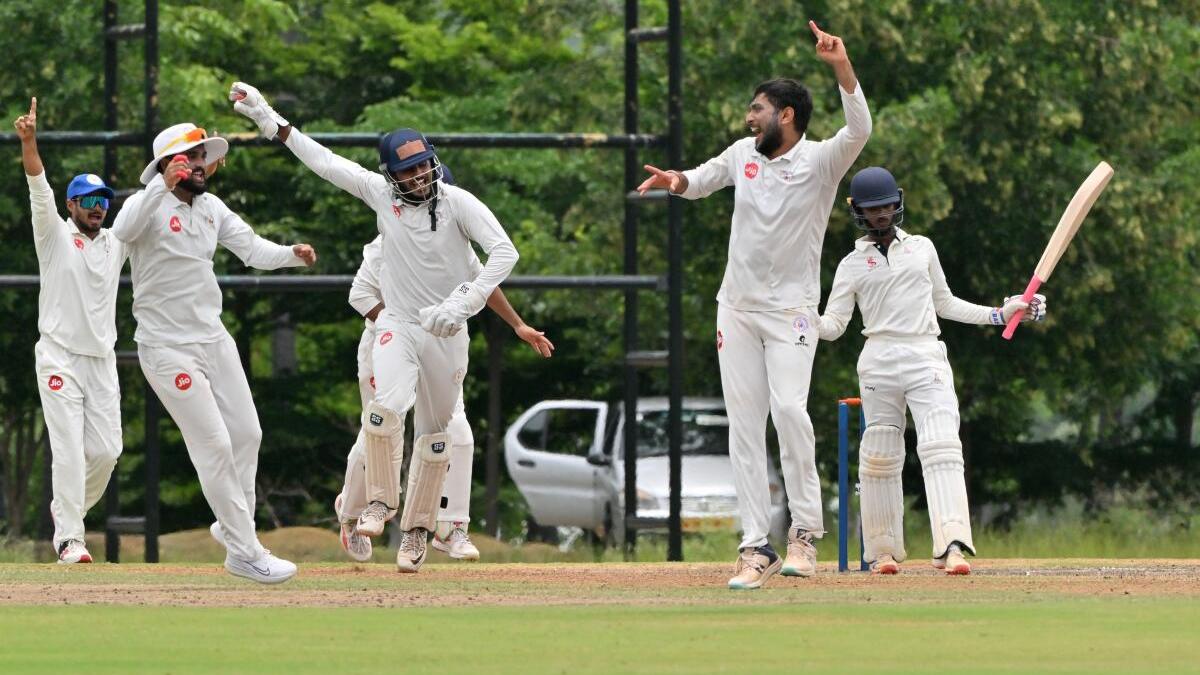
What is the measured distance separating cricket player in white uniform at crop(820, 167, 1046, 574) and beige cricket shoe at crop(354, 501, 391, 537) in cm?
194

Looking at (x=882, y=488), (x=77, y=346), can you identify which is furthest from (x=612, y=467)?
(x=882, y=488)

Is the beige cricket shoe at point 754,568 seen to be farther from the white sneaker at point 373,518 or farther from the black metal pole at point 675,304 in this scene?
the black metal pole at point 675,304

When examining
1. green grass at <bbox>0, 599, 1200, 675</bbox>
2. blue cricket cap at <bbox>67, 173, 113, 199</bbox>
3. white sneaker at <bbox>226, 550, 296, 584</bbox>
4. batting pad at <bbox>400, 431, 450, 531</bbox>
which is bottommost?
green grass at <bbox>0, 599, 1200, 675</bbox>

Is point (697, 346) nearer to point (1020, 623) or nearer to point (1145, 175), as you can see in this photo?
point (1145, 175)

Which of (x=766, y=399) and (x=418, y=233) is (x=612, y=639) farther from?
(x=418, y=233)

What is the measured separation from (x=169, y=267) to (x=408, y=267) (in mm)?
985

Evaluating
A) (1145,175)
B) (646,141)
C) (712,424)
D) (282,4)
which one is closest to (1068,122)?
(1145,175)

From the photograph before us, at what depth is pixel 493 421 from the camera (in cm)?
2580

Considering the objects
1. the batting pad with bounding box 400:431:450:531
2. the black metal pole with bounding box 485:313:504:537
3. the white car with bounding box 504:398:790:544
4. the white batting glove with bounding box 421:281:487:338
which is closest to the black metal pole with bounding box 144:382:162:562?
the batting pad with bounding box 400:431:450:531

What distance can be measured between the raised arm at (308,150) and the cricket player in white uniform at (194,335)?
0.67 feet

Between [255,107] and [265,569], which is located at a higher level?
[255,107]

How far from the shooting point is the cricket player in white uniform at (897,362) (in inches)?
419

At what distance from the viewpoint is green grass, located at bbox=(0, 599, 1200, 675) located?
7203 mm

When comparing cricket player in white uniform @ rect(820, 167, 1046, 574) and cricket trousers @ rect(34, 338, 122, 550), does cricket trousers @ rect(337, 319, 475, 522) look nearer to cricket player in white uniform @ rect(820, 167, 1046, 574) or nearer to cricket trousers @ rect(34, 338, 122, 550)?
cricket trousers @ rect(34, 338, 122, 550)
